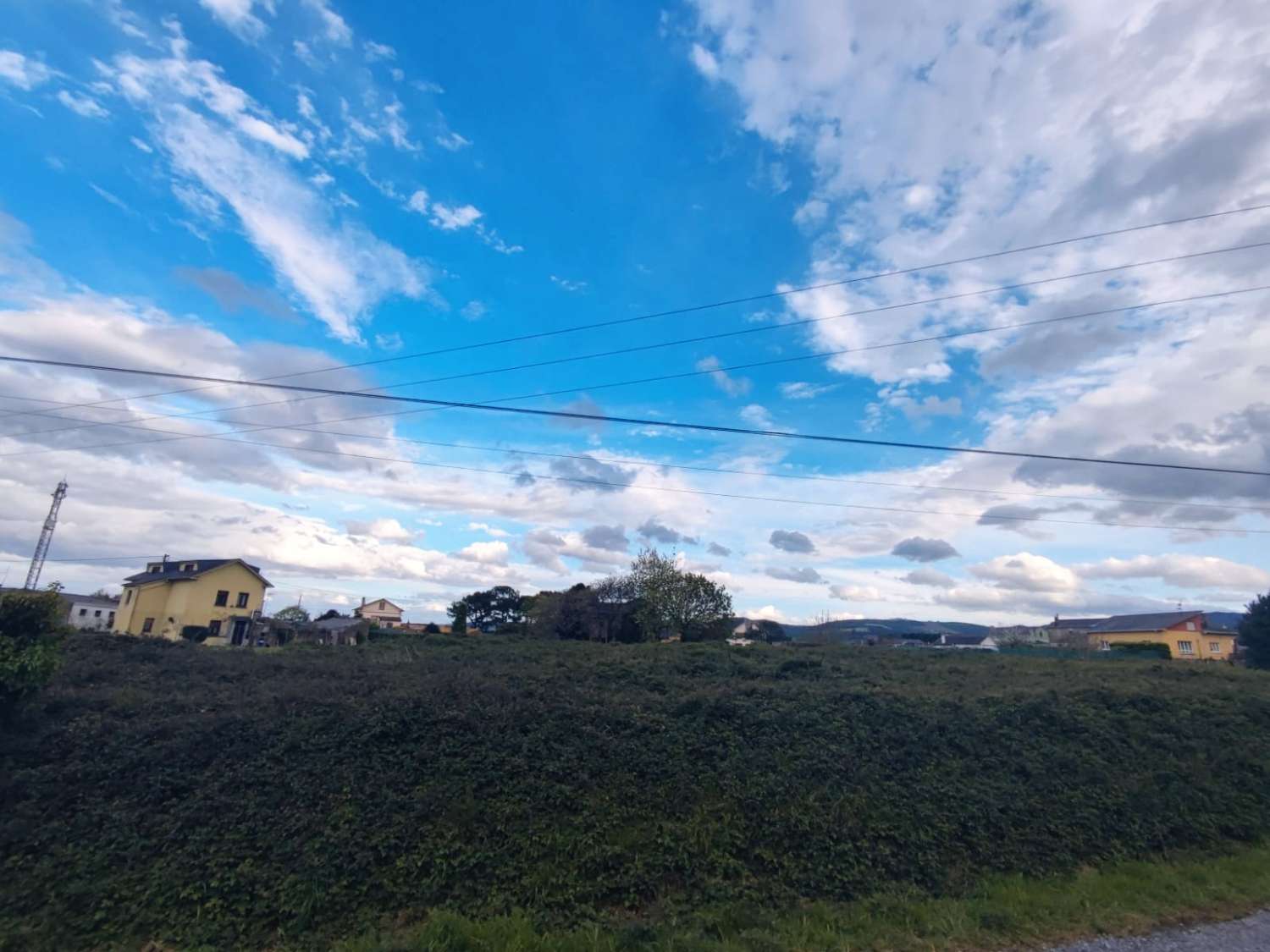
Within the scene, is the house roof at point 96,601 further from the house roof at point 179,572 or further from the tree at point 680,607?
the tree at point 680,607

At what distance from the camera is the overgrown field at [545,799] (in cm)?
599

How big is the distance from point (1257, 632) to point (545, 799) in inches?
1693

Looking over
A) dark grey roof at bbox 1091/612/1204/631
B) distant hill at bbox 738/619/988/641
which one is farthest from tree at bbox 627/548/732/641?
dark grey roof at bbox 1091/612/1204/631

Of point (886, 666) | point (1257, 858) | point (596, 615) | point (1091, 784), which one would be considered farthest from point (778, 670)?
point (596, 615)

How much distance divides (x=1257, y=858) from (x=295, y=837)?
36.5ft

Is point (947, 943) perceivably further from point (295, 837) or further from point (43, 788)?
point (43, 788)

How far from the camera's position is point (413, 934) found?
5.42 meters

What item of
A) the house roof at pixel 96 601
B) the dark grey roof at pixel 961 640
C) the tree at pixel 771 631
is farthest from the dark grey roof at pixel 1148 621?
the house roof at pixel 96 601

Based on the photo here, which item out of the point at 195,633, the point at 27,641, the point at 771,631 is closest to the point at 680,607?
the point at 771,631

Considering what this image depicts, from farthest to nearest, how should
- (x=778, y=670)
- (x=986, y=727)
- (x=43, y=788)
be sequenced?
(x=778, y=670), (x=986, y=727), (x=43, y=788)

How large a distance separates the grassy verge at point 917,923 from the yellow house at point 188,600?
33.4 meters

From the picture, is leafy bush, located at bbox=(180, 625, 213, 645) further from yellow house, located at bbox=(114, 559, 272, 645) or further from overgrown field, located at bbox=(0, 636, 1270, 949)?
overgrown field, located at bbox=(0, 636, 1270, 949)

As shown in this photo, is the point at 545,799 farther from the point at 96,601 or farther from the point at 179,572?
the point at 96,601

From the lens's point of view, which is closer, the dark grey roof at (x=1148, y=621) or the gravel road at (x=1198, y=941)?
the gravel road at (x=1198, y=941)
